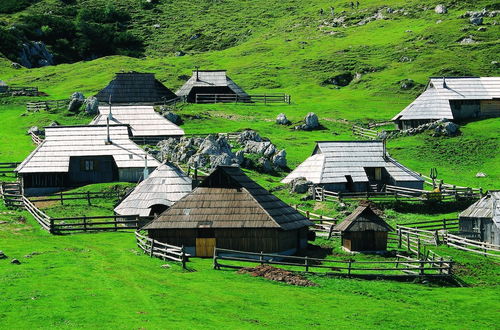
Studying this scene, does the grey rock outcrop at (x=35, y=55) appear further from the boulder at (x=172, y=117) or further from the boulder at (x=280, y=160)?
the boulder at (x=280, y=160)

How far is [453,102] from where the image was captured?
103 meters

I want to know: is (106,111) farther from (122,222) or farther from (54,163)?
(122,222)

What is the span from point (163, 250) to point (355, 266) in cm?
1003

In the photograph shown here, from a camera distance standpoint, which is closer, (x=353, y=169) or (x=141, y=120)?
(x=353, y=169)

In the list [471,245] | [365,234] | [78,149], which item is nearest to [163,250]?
[365,234]

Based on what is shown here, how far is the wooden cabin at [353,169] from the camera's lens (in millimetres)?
75000

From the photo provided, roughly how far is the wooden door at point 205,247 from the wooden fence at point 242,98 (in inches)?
2520

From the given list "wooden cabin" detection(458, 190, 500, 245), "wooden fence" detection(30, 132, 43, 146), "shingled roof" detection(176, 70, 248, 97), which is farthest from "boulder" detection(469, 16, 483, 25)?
"wooden cabin" detection(458, 190, 500, 245)

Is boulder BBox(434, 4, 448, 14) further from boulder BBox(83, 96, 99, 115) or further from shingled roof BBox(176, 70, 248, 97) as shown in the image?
boulder BBox(83, 96, 99, 115)

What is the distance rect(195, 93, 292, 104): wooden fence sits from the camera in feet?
379

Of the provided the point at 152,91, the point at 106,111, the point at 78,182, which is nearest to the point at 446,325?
the point at 78,182

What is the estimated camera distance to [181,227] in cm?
5219

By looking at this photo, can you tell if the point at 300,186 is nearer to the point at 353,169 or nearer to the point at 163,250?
the point at 353,169

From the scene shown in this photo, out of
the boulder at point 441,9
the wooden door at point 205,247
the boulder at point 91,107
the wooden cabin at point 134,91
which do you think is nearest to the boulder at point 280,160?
the boulder at point 91,107
